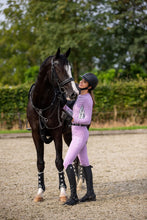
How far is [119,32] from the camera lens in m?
27.7

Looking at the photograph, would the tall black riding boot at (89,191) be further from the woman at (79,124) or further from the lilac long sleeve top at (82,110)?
the lilac long sleeve top at (82,110)

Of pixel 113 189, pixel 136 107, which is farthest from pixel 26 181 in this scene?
pixel 136 107

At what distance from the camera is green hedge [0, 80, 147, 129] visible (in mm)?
19359

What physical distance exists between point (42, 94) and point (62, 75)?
0.63m

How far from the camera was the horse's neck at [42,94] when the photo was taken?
5449 millimetres

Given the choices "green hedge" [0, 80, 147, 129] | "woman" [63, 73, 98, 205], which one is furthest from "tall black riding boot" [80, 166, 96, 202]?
"green hedge" [0, 80, 147, 129]

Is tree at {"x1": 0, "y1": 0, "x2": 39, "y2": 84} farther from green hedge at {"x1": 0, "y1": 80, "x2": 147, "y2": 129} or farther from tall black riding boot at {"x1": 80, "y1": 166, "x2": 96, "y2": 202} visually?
tall black riding boot at {"x1": 80, "y1": 166, "x2": 96, "y2": 202}

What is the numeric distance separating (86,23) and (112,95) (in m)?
10.4

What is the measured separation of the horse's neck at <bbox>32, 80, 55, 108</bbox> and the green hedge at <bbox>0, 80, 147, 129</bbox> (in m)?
13.8

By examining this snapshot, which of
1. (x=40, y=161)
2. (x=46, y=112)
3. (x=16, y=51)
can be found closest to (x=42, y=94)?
(x=46, y=112)

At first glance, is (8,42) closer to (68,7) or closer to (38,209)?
(68,7)

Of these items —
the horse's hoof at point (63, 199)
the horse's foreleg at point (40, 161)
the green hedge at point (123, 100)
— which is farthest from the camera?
the green hedge at point (123, 100)

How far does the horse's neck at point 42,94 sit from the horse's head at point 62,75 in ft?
0.77

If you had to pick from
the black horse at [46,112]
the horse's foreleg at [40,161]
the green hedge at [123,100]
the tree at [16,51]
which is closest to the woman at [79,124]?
the black horse at [46,112]
